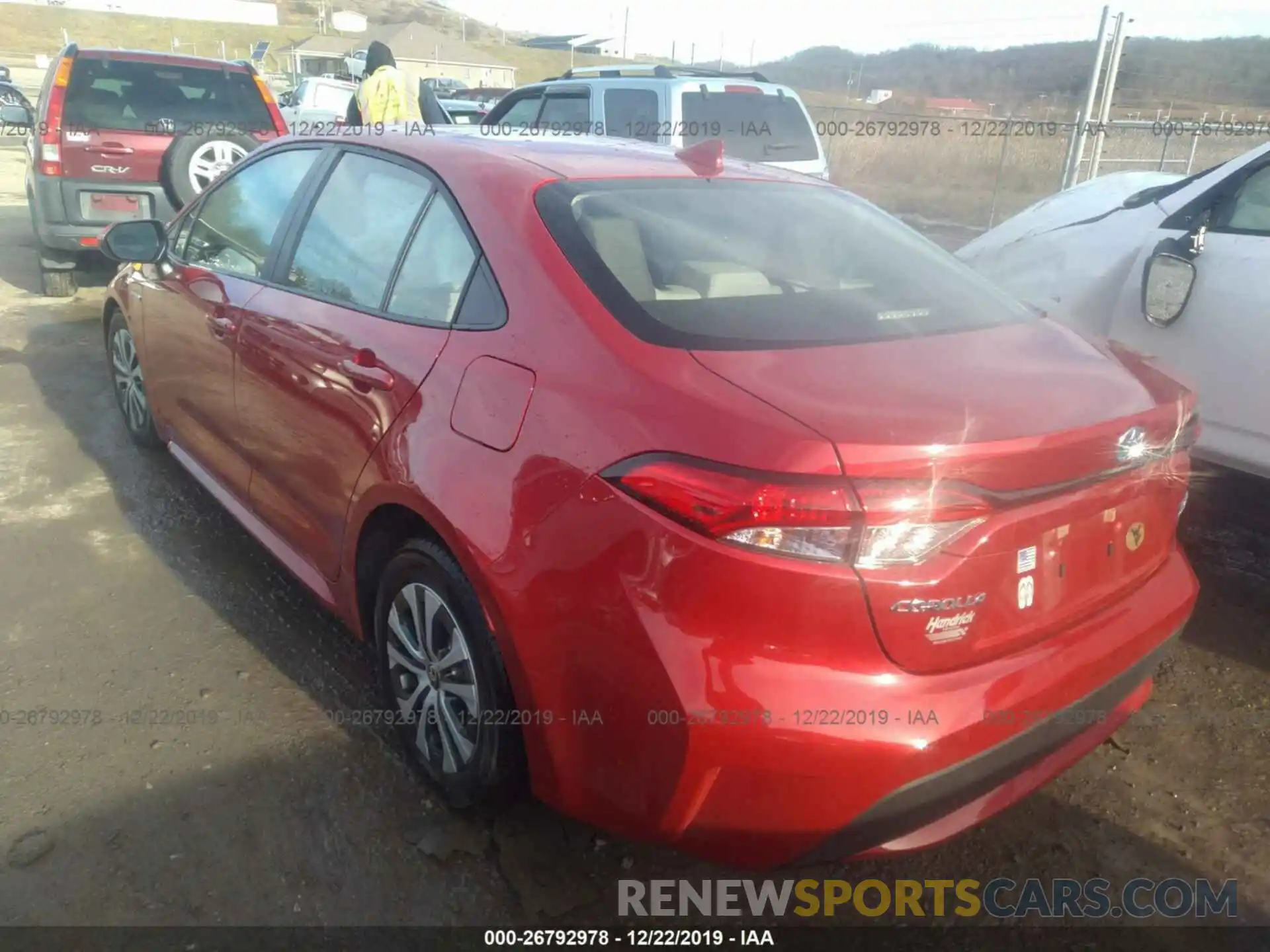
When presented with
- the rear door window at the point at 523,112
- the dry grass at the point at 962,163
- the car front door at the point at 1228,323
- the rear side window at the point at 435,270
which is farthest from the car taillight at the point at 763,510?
the dry grass at the point at 962,163

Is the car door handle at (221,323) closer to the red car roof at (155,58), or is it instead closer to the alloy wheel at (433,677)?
the alloy wheel at (433,677)

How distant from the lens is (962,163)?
58.3ft

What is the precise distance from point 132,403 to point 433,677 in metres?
3.12

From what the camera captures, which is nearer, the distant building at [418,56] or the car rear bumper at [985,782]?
the car rear bumper at [985,782]

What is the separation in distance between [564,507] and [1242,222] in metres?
3.22

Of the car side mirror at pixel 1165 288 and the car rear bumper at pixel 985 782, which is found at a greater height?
the car side mirror at pixel 1165 288

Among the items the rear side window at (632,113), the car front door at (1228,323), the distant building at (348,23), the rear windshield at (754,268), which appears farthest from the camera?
the distant building at (348,23)

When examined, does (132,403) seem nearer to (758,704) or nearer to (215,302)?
(215,302)

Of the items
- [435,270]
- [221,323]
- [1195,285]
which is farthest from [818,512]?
[1195,285]

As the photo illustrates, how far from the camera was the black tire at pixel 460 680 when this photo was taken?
218cm

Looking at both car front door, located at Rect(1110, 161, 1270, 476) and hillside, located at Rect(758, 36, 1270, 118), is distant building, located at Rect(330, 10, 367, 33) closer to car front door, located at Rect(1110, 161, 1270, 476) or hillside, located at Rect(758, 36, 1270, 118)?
hillside, located at Rect(758, 36, 1270, 118)

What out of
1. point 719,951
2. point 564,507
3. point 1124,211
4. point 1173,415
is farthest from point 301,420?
point 1124,211

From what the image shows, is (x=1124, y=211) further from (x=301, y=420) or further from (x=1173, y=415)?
(x=301, y=420)

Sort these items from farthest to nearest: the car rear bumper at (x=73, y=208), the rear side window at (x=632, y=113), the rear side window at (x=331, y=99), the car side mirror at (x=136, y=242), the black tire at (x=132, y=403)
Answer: the rear side window at (x=331, y=99), the rear side window at (x=632, y=113), the car rear bumper at (x=73, y=208), the black tire at (x=132, y=403), the car side mirror at (x=136, y=242)
